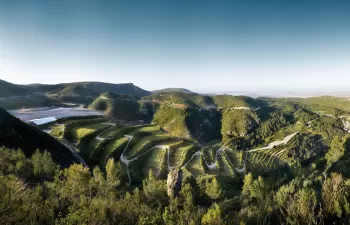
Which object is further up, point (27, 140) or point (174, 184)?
point (27, 140)

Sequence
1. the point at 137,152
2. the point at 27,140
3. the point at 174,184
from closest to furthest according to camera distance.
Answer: the point at 174,184 < the point at 27,140 < the point at 137,152

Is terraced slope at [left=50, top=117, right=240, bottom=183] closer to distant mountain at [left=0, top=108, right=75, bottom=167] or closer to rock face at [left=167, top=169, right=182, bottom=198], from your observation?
distant mountain at [left=0, top=108, right=75, bottom=167]

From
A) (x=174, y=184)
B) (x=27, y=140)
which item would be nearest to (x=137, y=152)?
(x=27, y=140)

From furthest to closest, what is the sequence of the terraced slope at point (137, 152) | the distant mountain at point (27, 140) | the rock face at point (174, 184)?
the terraced slope at point (137, 152) < the distant mountain at point (27, 140) < the rock face at point (174, 184)

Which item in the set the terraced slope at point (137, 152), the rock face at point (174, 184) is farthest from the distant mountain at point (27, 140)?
the rock face at point (174, 184)

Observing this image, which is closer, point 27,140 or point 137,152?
point 27,140

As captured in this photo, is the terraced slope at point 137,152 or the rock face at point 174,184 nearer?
the rock face at point 174,184

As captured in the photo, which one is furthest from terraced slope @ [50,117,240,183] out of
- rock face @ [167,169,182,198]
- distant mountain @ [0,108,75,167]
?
rock face @ [167,169,182,198]

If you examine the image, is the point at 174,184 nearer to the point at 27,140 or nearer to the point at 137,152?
the point at 137,152

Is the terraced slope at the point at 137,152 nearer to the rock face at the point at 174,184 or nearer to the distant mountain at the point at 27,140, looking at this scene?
the distant mountain at the point at 27,140
